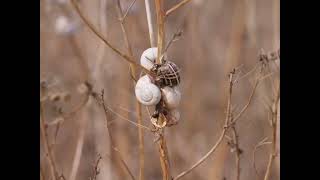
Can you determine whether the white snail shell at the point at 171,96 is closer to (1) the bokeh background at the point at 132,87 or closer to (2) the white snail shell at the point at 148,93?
(2) the white snail shell at the point at 148,93

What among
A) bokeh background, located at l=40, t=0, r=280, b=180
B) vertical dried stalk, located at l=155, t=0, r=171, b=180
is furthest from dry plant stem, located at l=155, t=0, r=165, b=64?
bokeh background, located at l=40, t=0, r=280, b=180

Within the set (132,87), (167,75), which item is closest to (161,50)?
(167,75)

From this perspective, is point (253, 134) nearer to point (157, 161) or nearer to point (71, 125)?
point (157, 161)

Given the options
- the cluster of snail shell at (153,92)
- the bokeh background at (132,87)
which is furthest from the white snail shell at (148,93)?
the bokeh background at (132,87)

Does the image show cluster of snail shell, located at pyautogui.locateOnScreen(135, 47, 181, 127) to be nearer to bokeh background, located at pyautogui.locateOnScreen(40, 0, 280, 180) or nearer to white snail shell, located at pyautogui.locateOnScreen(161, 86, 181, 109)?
white snail shell, located at pyautogui.locateOnScreen(161, 86, 181, 109)

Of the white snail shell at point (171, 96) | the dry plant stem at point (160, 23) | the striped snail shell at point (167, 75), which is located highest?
the dry plant stem at point (160, 23)
